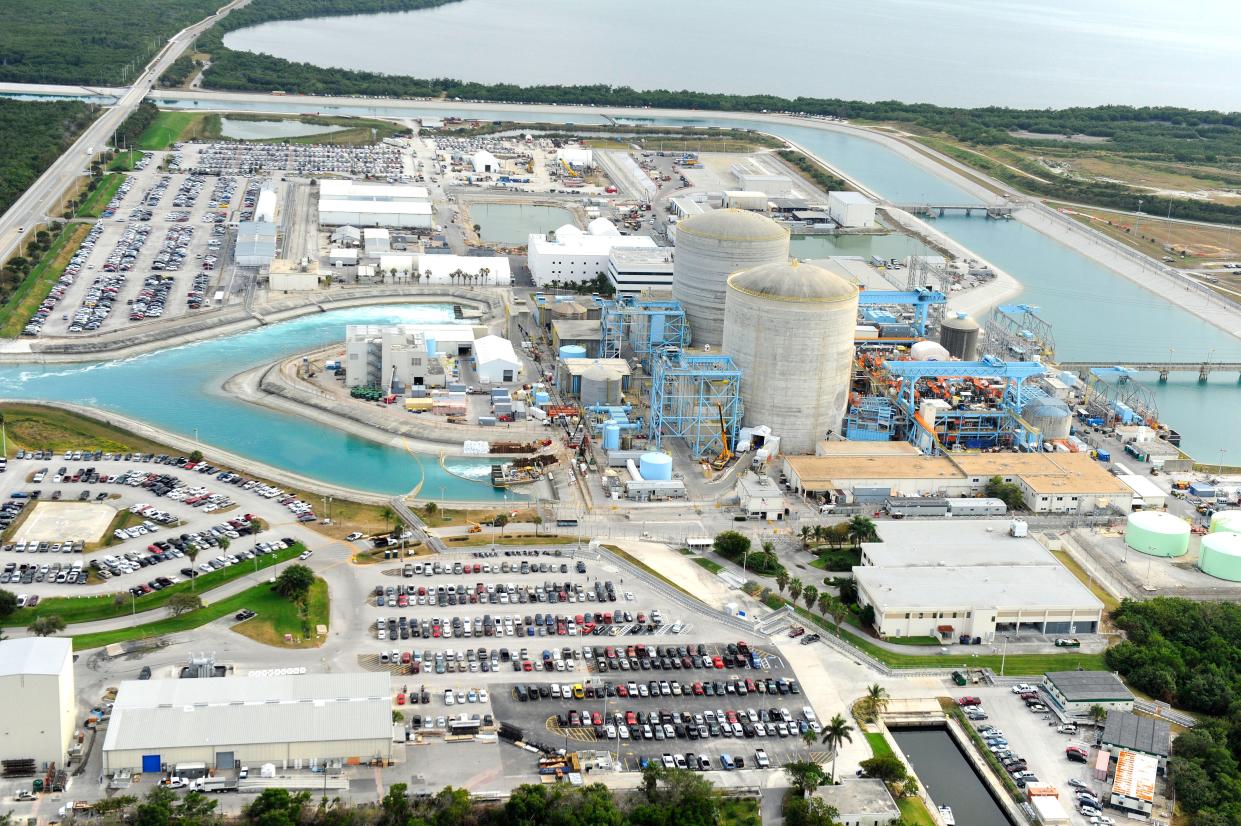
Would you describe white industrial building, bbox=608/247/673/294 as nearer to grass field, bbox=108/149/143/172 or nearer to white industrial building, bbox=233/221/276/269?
white industrial building, bbox=233/221/276/269

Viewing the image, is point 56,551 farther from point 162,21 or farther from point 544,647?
point 162,21

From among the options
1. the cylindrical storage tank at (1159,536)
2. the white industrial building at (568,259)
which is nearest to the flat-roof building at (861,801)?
the cylindrical storage tank at (1159,536)

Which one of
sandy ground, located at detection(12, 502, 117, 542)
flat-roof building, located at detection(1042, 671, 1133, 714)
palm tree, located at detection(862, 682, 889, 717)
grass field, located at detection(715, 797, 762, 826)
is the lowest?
grass field, located at detection(715, 797, 762, 826)

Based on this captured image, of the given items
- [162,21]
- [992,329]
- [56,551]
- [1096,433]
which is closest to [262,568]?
[56,551]

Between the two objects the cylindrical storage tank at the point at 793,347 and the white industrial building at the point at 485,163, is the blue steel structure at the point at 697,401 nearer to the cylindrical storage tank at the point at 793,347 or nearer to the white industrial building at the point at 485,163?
the cylindrical storage tank at the point at 793,347

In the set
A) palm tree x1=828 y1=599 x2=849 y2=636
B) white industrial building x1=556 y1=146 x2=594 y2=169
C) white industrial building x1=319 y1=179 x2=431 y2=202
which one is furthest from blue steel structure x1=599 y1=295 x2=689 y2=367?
white industrial building x1=556 y1=146 x2=594 y2=169

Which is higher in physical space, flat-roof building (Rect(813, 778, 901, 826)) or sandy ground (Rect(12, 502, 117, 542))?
sandy ground (Rect(12, 502, 117, 542))

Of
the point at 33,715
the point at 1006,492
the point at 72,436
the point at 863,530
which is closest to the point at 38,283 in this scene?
the point at 72,436
